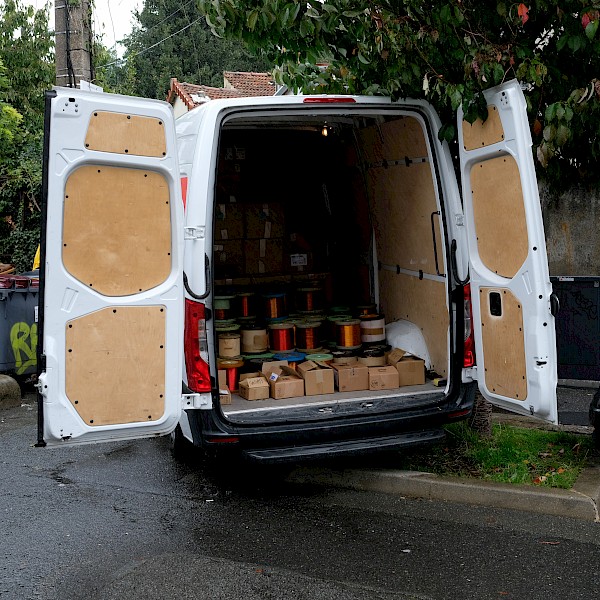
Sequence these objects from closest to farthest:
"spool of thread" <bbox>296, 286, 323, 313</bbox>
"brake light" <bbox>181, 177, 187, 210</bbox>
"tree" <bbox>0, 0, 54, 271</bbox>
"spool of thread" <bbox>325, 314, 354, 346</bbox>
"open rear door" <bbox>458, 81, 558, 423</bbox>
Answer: "open rear door" <bbox>458, 81, 558, 423</bbox> → "brake light" <bbox>181, 177, 187, 210</bbox> → "spool of thread" <bbox>325, 314, 354, 346</bbox> → "spool of thread" <bbox>296, 286, 323, 313</bbox> → "tree" <bbox>0, 0, 54, 271</bbox>

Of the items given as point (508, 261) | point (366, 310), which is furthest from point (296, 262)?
point (508, 261)

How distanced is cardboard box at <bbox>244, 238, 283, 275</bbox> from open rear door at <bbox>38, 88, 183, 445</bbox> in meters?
3.18

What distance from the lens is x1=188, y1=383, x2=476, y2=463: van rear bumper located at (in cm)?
448

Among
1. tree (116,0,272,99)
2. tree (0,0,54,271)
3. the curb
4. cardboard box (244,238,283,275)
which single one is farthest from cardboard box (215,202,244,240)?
tree (116,0,272,99)

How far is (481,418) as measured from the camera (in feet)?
18.6

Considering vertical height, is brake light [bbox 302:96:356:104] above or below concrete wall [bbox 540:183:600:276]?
above

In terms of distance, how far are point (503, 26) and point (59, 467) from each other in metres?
4.34

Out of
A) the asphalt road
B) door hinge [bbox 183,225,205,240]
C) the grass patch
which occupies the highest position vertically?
door hinge [bbox 183,225,205,240]

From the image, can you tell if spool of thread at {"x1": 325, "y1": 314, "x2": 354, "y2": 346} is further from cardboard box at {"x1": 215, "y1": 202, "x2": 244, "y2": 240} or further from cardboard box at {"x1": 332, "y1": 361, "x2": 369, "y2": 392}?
cardboard box at {"x1": 215, "y1": 202, "x2": 244, "y2": 240}

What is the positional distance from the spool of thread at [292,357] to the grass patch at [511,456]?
3.28 feet

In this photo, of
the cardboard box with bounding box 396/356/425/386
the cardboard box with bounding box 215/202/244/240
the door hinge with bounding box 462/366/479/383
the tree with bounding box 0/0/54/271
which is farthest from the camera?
the tree with bounding box 0/0/54/271

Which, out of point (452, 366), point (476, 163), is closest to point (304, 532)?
point (452, 366)

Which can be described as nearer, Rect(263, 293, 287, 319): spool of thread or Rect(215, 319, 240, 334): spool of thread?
Rect(215, 319, 240, 334): spool of thread

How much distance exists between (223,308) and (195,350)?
201cm
